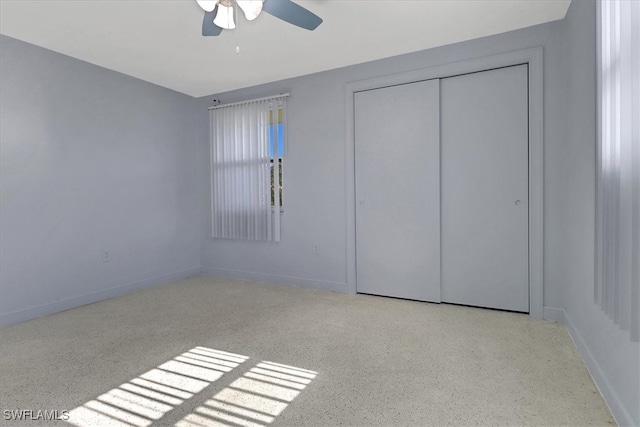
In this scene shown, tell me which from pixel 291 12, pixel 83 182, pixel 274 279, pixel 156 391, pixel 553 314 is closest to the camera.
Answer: pixel 156 391

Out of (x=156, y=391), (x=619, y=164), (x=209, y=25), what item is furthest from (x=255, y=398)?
(x=209, y=25)

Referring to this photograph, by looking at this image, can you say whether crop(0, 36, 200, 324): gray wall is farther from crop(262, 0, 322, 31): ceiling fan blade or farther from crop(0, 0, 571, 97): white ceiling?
crop(262, 0, 322, 31): ceiling fan blade

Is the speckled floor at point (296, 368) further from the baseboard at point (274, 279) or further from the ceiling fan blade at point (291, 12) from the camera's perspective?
the ceiling fan blade at point (291, 12)

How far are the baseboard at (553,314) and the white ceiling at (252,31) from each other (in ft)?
7.43

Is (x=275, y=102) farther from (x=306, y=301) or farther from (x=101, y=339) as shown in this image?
(x=101, y=339)

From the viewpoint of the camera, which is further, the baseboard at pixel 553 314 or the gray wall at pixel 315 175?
the gray wall at pixel 315 175

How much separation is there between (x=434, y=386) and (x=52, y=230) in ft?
11.0

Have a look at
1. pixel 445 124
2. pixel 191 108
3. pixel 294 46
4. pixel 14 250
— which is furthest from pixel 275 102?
pixel 14 250

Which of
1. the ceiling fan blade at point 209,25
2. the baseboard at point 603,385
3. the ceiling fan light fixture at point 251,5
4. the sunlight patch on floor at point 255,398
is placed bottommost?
the sunlight patch on floor at point 255,398

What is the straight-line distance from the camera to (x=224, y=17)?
1970 millimetres

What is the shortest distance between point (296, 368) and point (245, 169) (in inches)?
106

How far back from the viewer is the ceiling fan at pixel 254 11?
180 cm

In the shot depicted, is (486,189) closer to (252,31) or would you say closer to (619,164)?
(619,164)

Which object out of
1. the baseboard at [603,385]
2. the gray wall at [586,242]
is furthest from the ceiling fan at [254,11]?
the baseboard at [603,385]
